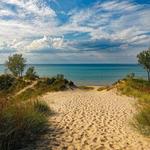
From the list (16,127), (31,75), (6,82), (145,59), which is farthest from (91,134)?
(145,59)

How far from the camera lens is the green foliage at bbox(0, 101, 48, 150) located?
7305 millimetres

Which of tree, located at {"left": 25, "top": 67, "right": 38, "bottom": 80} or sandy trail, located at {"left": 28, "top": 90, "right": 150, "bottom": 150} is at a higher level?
tree, located at {"left": 25, "top": 67, "right": 38, "bottom": 80}

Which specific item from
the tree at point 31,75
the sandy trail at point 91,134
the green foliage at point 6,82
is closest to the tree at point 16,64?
the tree at point 31,75

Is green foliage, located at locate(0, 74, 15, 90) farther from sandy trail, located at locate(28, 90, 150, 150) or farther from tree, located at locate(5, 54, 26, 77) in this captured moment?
tree, located at locate(5, 54, 26, 77)

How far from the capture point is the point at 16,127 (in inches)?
299

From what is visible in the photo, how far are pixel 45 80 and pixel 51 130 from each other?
881 inches

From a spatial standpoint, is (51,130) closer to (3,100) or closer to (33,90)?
(3,100)

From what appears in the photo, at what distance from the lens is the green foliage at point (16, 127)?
730 centimetres

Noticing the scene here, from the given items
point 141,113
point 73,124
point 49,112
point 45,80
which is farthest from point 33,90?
point 141,113

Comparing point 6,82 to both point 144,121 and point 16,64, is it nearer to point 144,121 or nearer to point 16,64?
point 144,121

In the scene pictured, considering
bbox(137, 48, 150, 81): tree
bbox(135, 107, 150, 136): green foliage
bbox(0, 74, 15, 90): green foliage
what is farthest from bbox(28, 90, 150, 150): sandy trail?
bbox(137, 48, 150, 81): tree

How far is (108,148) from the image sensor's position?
26.8 ft

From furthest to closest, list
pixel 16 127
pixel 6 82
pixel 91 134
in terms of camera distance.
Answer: pixel 6 82
pixel 91 134
pixel 16 127

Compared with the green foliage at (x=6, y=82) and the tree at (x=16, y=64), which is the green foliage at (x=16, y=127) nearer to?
the green foliage at (x=6, y=82)
